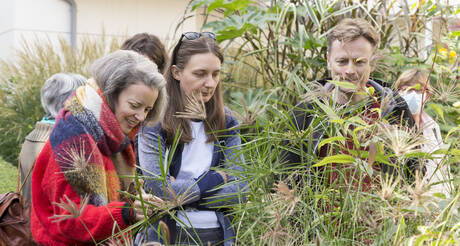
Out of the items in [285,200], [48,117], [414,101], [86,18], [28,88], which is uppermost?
[285,200]

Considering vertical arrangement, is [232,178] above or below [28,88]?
above

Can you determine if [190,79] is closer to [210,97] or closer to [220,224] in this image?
[210,97]

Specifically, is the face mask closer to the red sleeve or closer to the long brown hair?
the long brown hair

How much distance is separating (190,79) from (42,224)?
2.67ft

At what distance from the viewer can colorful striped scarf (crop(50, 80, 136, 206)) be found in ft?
6.11

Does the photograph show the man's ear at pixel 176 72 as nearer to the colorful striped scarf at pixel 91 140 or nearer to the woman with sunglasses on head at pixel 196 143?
the woman with sunglasses on head at pixel 196 143

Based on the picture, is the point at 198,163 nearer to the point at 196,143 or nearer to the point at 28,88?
the point at 196,143

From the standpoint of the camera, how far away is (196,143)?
7.35 ft

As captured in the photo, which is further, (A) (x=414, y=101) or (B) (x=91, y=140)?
(A) (x=414, y=101)

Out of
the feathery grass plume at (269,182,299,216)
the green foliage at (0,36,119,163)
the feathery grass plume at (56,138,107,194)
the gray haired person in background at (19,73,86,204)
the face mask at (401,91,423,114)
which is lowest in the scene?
the green foliage at (0,36,119,163)

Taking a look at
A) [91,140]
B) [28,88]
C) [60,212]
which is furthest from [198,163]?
[28,88]

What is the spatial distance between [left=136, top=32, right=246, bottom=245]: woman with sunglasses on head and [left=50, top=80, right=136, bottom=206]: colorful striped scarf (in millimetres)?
116

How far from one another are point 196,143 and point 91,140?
454mm

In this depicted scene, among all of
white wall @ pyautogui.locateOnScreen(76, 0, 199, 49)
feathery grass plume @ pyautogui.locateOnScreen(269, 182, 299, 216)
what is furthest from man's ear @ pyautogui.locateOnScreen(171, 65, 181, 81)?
white wall @ pyautogui.locateOnScreen(76, 0, 199, 49)
